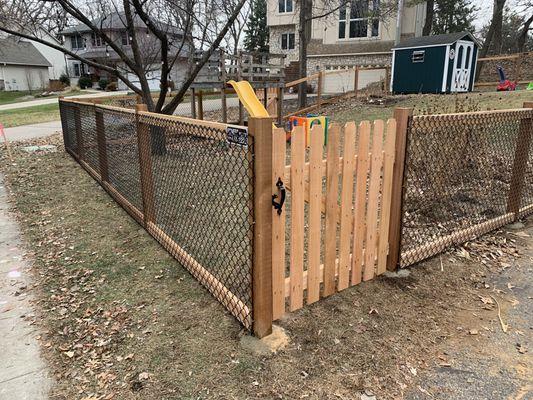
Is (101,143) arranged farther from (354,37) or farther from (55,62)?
(55,62)

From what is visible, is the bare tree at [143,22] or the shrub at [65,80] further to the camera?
the shrub at [65,80]

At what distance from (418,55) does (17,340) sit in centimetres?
1856

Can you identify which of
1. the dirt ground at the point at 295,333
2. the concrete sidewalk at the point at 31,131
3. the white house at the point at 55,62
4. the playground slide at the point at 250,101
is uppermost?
the white house at the point at 55,62

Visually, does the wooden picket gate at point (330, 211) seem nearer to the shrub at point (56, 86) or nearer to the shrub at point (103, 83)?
the shrub at point (103, 83)

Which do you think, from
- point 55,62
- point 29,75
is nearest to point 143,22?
point 29,75

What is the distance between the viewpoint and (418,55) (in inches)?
691

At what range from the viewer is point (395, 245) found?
342 cm

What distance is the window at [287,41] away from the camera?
33188mm

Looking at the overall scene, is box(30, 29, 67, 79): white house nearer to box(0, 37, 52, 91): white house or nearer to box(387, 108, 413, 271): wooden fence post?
box(0, 37, 52, 91): white house

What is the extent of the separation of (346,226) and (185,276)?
1.50 metres

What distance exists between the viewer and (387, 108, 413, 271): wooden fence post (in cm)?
311

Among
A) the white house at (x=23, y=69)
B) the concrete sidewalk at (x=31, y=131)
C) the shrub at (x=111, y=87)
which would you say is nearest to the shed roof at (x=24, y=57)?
the white house at (x=23, y=69)

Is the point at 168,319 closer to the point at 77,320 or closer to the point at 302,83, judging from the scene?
the point at 77,320

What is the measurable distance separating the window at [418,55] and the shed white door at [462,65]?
1.31 m
